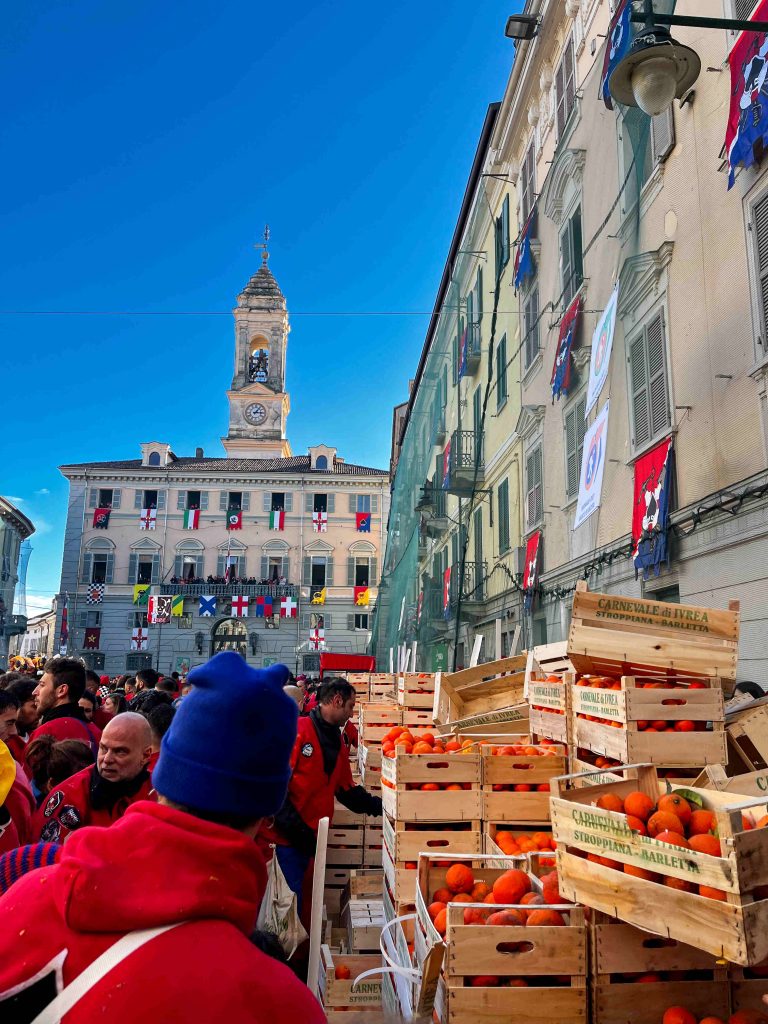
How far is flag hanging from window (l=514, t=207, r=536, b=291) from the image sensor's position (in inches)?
625

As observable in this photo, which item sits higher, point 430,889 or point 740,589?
point 740,589

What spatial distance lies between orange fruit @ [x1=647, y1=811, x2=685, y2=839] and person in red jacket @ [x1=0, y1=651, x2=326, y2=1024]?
1.82 metres

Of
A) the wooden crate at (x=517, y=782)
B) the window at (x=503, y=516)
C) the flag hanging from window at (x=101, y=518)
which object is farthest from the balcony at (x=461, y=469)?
the flag hanging from window at (x=101, y=518)

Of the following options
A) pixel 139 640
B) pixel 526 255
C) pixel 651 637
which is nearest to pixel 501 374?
pixel 526 255

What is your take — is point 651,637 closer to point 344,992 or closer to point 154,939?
point 344,992

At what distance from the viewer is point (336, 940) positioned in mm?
5586

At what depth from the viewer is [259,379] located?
6969 cm

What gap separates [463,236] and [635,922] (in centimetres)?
2399

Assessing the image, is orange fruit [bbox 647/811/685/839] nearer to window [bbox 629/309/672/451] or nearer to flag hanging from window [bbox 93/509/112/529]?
window [bbox 629/309/672/451]

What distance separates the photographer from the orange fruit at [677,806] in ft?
9.61

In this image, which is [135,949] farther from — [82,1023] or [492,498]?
[492,498]

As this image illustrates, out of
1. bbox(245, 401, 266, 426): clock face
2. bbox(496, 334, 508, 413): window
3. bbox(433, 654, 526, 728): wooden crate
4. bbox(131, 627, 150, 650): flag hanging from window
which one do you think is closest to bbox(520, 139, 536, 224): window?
bbox(496, 334, 508, 413): window

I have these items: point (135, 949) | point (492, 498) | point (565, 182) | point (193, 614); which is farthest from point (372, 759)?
point (193, 614)

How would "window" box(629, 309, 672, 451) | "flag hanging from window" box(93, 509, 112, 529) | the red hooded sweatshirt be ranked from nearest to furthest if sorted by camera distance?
1. the red hooded sweatshirt
2. "window" box(629, 309, 672, 451)
3. "flag hanging from window" box(93, 509, 112, 529)
